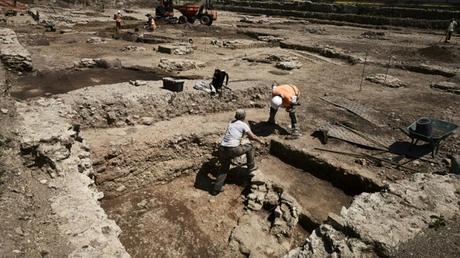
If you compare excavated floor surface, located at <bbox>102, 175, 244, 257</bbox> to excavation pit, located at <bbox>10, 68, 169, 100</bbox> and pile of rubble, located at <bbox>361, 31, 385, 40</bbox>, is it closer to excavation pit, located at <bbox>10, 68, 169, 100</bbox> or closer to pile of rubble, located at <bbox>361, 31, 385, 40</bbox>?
excavation pit, located at <bbox>10, 68, 169, 100</bbox>

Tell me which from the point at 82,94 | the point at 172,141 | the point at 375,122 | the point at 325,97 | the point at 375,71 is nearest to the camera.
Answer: the point at 172,141

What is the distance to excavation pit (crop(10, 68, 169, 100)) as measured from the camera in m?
8.66

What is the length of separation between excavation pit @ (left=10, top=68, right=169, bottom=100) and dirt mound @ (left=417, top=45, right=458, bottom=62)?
1287 centimetres

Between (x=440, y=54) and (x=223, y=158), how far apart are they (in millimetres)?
14751

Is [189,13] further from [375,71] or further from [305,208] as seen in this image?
A: [305,208]

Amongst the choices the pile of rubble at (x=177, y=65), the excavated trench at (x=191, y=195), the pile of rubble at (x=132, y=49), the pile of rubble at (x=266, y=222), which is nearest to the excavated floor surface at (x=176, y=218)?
the excavated trench at (x=191, y=195)

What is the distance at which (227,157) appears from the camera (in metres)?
6.23

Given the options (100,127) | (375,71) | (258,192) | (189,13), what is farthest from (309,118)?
(189,13)

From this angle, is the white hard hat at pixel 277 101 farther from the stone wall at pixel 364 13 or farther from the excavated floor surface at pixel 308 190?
the stone wall at pixel 364 13

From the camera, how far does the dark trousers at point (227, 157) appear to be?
6.13 metres

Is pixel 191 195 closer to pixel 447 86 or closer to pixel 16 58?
pixel 16 58

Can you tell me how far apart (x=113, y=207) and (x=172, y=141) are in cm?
170

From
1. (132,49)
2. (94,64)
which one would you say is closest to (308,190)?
(94,64)

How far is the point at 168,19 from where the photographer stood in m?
23.3
